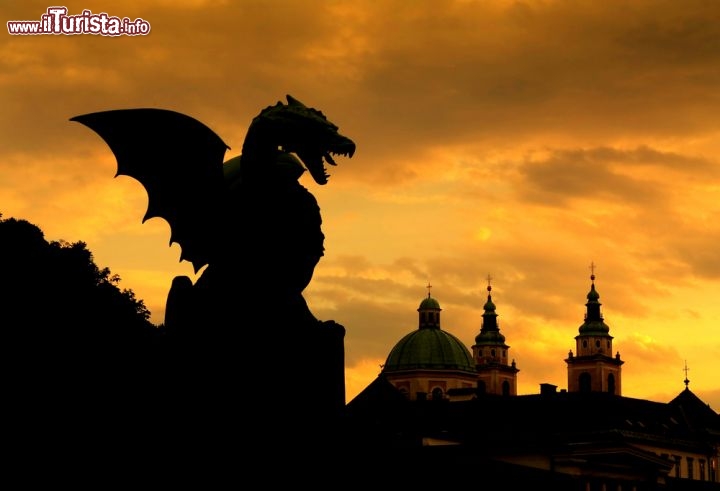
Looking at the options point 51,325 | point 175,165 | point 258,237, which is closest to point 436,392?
point 51,325

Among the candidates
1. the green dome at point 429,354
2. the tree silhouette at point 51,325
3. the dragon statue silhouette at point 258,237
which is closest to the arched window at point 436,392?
the green dome at point 429,354

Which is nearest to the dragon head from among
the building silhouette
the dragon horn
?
the dragon horn

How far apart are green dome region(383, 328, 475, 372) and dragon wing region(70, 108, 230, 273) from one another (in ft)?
558

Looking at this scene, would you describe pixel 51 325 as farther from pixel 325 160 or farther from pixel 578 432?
pixel 578 432

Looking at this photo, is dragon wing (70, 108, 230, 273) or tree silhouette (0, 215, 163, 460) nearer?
dragon wing (70, 108, 230, 273)

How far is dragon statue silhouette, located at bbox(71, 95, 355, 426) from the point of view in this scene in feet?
49.8

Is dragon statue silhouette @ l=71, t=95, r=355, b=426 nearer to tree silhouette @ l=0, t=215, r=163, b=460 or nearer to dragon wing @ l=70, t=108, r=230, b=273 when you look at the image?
dragon wing @ l=70, t=108, r=230, b=273

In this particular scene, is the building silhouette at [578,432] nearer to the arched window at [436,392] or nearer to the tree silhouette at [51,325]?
the arched window at [436,392]

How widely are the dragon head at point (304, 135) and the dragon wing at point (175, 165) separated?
2.84ft

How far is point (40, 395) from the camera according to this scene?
3381cm

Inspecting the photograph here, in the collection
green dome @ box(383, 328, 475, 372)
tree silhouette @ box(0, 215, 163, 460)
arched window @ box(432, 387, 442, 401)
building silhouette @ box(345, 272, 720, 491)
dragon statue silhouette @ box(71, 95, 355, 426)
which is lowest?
dragon statue silhouette @ box(71, 95, 355, 426)

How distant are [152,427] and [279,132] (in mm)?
3103

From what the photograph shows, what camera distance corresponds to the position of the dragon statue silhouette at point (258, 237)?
597 inches

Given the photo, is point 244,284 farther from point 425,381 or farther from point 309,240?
point 425,381
